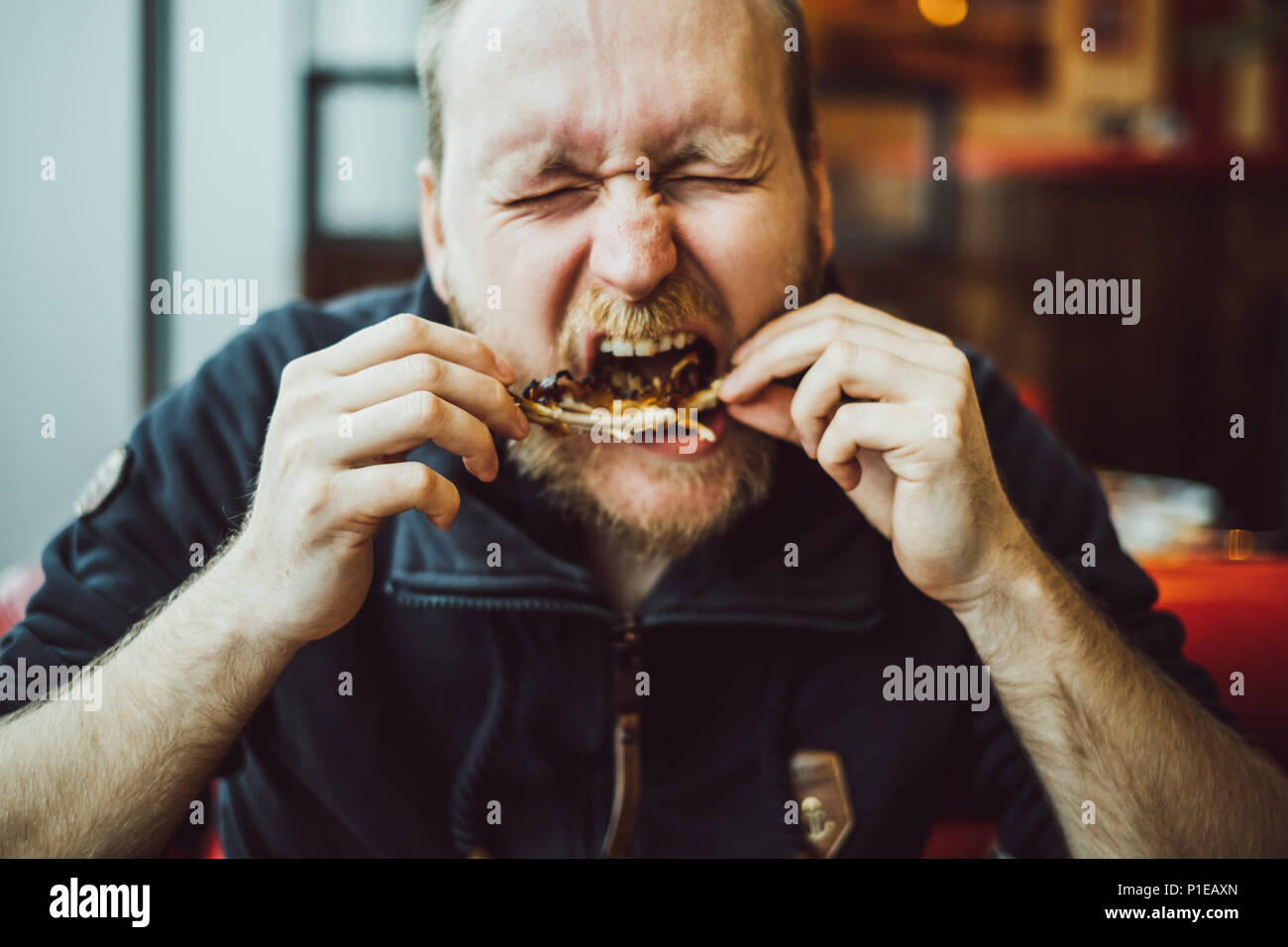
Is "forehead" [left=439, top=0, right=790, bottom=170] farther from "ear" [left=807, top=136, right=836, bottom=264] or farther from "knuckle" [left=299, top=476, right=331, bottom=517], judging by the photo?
"knuckle" [left=299, top=476, right=331, bottom=517]

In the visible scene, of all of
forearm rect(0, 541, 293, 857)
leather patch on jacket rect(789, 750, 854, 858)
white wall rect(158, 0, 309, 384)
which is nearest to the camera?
forearm rect(0, 541, 293, 857)

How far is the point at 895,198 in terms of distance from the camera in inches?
212

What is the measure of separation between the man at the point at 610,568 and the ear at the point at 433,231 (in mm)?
11

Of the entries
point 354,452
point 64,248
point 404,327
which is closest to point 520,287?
point 404,327

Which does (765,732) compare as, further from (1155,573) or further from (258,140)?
(258,140)

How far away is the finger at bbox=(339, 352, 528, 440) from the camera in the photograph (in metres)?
0.95

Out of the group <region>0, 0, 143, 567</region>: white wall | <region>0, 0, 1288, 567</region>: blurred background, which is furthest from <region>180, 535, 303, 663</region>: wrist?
<region>0, 0, 143, 567</region>: white wall

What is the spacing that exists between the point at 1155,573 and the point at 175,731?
4.50 feet

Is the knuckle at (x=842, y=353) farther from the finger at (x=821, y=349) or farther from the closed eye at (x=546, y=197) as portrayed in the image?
the closed eye at (x=546, y=197)

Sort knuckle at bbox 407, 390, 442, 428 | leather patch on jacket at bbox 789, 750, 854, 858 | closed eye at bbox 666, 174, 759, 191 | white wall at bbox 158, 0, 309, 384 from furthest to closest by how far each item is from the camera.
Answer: white wall at bbox 158, 0, 309, 384, leather patch on jacket at bbox 789, 750, 854, 858, closed eye at bbox 666, 174, 759, 191, knuckle at bbox 407, 390, 442, 428

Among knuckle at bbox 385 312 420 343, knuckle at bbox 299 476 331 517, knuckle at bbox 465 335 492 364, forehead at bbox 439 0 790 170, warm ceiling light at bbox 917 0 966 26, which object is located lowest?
knuckle at bbox 299 476 331 517

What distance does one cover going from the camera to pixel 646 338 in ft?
3.76

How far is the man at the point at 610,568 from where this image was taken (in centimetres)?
103

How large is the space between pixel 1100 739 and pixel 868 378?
18.5 inches
